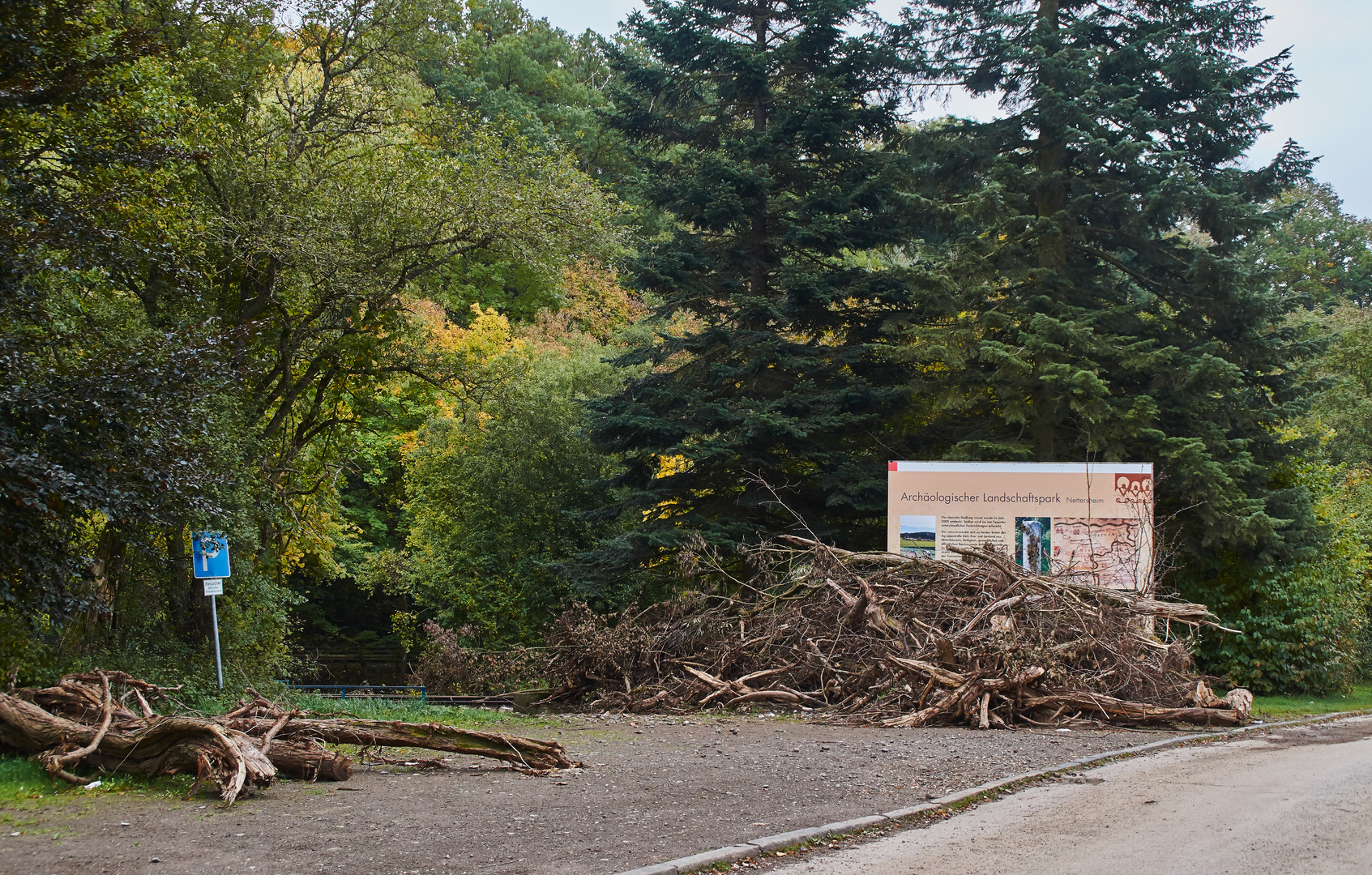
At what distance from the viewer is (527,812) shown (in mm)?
7305

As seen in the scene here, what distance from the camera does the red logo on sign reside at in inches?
622

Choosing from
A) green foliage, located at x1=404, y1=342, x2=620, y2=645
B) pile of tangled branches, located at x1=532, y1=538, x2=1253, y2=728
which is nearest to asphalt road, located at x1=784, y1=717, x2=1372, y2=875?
pile of tangled branches, located at x1=532, y1=538, x2=1253, y2=728

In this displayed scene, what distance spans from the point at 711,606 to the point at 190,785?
10.8 meters

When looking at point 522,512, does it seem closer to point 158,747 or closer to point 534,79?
point 158,747

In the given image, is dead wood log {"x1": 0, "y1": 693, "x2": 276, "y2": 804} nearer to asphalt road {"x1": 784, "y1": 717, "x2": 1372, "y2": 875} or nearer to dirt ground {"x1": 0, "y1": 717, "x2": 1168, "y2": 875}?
dirt ground {"x1": 0, "y1": 717, "x2": 1168, "y2": 875}

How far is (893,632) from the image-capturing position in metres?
14.2

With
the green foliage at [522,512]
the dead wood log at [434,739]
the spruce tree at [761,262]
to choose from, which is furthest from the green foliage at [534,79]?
the dead wood log at [434,739]

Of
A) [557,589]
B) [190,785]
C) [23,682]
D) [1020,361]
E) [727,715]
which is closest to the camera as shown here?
[190,785]

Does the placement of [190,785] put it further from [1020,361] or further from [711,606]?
[1020,361]

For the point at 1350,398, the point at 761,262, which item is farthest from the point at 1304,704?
the point at 1350,398

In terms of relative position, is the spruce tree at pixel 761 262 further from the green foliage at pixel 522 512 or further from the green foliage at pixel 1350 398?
the green foliage at pixel 1350 398

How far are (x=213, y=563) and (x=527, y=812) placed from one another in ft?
31.0

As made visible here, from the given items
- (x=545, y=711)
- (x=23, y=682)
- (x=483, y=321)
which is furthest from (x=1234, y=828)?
(x=483, y=321)

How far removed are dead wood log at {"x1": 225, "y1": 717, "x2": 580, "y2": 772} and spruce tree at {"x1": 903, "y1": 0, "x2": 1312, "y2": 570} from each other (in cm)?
1277
